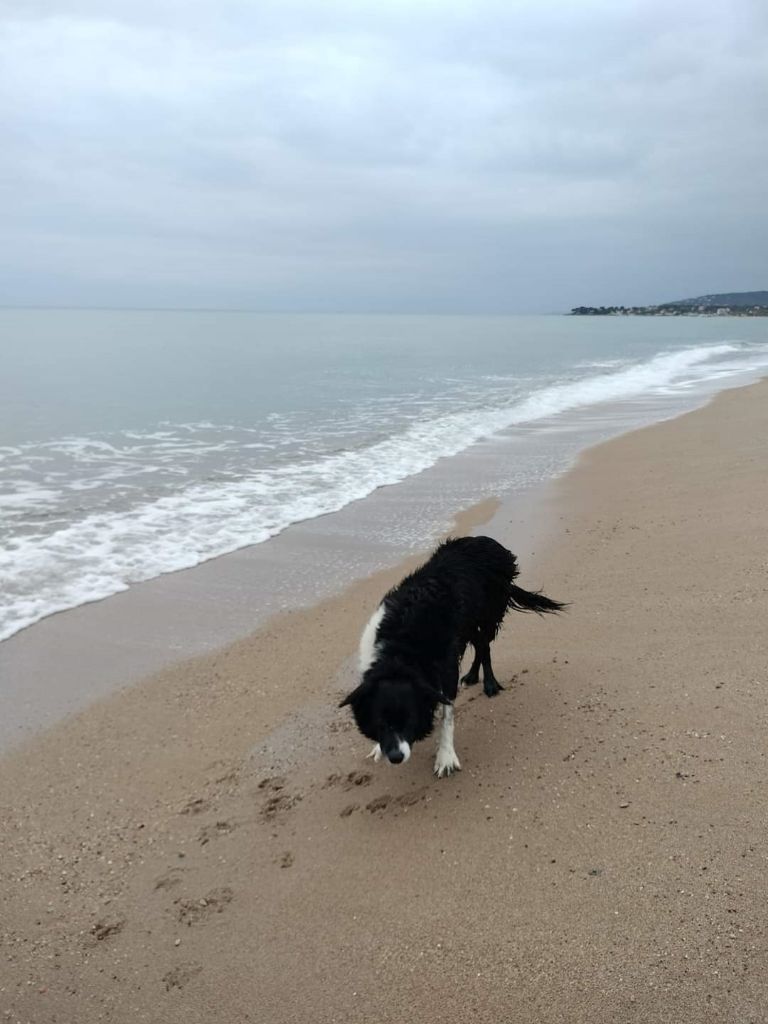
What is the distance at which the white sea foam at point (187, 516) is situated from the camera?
7.57 meters

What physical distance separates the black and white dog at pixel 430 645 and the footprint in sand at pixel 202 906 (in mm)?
915

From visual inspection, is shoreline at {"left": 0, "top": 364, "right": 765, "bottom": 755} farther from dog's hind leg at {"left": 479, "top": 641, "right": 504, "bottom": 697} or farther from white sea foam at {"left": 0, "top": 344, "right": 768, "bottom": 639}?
dog's hind leg at {"left": 479, "top": 641, "right": 504, "bottom": 697}

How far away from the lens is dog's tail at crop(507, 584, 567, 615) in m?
5.10

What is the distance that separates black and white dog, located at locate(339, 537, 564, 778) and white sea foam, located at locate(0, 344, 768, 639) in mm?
3925

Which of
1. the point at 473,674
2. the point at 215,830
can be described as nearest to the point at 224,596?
the point at 473,674

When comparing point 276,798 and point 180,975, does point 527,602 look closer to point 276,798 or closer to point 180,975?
point 276,798

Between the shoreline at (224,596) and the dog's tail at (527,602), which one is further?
the shoreline at (224,596)

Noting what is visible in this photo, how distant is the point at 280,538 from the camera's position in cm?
912

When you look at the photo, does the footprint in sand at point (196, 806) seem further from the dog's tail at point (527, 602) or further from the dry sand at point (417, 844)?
the dog's tail at point (527, 602)

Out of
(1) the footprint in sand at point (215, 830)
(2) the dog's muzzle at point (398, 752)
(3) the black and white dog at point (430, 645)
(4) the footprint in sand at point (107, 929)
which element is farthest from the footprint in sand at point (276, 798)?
(4) the footprint in sand at point (107, 929)

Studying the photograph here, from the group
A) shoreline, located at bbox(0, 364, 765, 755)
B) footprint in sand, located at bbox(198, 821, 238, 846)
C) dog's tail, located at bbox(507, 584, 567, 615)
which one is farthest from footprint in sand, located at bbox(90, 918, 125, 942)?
dog's tail, located at bbox(507, 584, 567, 615)

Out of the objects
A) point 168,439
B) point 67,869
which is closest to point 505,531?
point 67,869

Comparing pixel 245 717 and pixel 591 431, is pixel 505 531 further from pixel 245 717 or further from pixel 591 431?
pixel 591 431

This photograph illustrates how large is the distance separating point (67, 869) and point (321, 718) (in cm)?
167
